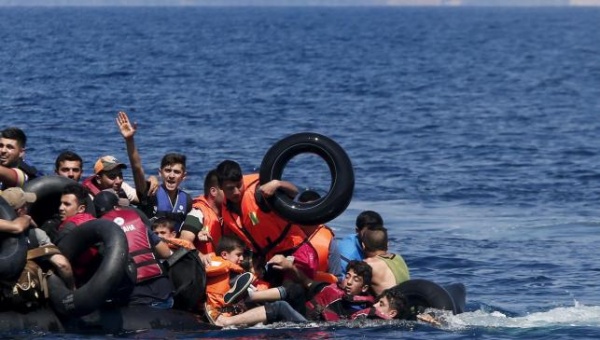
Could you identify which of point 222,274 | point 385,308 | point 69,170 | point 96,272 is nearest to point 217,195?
point 222,274

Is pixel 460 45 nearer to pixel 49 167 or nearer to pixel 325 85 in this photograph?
pixel 325 85

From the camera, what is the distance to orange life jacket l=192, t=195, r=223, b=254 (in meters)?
14.3

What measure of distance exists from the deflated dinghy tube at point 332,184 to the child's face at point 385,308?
39.8 inches

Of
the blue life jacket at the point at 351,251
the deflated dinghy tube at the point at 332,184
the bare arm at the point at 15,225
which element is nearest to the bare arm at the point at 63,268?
the bare arm at the point at 15,225

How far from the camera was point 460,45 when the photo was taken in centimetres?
9569

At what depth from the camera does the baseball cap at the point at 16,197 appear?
12.9 metres

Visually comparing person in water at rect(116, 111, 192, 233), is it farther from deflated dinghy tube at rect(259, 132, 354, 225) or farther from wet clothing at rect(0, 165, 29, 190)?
wet clothing at rect(0, 165, 29, 190)

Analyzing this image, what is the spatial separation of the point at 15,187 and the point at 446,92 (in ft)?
131

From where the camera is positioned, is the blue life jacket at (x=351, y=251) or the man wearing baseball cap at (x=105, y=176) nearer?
the man wearing baseball cap at (x=105, y=176)

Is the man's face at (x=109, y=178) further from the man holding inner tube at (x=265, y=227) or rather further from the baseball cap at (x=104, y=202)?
the man holding inner tube at (x=265, y=227)

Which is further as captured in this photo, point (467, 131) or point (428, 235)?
point (467, 131)

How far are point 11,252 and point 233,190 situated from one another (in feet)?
8.58

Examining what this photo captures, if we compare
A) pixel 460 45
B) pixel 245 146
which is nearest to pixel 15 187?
pixel 245 146

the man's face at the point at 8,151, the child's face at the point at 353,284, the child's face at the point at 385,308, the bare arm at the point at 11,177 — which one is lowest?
the child's face at the point at 385,308
